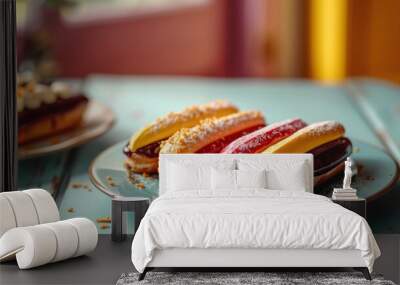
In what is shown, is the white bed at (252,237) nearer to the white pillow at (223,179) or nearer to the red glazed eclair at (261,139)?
the white pillow at (223,179)

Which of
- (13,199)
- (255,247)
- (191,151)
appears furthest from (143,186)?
(255,247)

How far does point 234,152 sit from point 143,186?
1.52ft

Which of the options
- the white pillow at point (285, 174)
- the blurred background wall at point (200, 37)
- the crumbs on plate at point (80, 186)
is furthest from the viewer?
the blurred background wall at point (200, 37)

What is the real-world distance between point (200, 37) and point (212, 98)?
7.83 ft

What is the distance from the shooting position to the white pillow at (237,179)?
364 centimetres

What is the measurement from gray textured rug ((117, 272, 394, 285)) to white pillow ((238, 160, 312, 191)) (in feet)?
1.69

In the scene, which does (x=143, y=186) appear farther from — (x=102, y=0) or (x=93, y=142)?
(x=102, y=0)

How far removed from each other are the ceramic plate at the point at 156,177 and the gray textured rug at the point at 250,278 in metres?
0.69

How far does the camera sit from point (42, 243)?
3.28 meters

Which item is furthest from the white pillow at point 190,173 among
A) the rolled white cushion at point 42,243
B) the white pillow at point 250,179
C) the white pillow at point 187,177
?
the rolled white cushion at point 42,243

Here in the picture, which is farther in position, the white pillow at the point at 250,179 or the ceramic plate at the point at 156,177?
the ceramic plate at the point at 156,177

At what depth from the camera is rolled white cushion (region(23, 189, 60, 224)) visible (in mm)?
3551

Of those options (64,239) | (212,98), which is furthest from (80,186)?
(212,98)

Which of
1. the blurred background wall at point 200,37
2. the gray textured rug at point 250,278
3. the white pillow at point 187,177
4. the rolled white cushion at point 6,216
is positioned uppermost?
the blurred background wall at point 200,37
